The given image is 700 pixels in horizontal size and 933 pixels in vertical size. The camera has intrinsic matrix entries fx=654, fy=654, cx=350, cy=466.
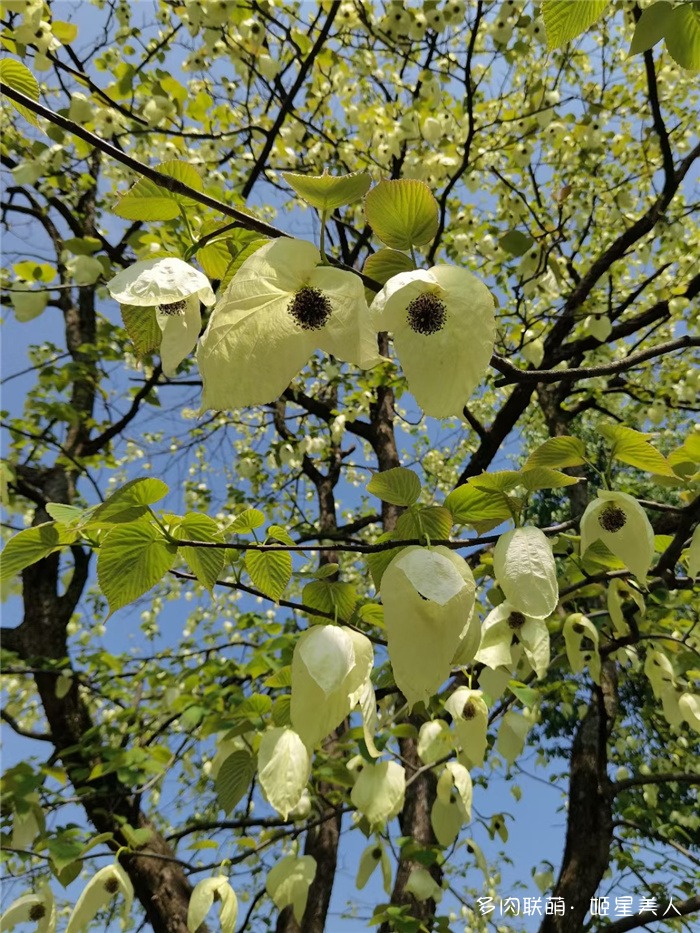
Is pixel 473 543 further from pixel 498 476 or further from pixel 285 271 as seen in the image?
pixel 285 271

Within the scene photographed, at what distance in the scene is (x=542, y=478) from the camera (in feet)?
2.48

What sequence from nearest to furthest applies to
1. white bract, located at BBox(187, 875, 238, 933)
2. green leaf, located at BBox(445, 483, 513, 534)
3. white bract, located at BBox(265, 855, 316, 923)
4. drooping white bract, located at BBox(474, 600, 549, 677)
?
green leaf, located at BBox(445, 483, 513, 534), drooping white bract, located at BBox(474, 600, 549, 677), white bract, located at BBox(187, 875, 238, 933), white bract, located at BBox(265, 855, 316, 923)

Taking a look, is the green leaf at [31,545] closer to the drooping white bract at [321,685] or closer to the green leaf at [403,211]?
the drooping white bract at [321,685]

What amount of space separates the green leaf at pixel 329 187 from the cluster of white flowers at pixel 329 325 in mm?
41

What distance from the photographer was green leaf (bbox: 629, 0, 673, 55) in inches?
22.3

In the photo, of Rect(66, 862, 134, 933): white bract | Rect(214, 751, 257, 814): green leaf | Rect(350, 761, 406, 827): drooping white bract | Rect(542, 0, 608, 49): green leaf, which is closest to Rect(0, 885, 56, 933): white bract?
Rect(66, 862, 134, 933): white bract

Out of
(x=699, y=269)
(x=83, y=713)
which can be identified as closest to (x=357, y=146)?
(x=699, y=269)

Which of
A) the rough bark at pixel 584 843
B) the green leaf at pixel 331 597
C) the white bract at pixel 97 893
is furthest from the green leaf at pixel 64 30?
the rough bark at pixel 584 843

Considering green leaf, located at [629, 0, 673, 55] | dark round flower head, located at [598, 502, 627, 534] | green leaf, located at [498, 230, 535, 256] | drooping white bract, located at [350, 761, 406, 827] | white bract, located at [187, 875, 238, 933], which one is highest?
green leaf, located at [498, 230, 535, 256]

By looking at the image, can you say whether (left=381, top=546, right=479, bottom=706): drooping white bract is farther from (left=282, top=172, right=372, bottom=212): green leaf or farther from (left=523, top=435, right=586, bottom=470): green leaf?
(left=282, top=172, right=372, bottom=212): green leaf

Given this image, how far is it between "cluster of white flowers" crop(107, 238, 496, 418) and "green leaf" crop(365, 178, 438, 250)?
0.04 meters

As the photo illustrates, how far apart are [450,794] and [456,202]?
2.62 meters

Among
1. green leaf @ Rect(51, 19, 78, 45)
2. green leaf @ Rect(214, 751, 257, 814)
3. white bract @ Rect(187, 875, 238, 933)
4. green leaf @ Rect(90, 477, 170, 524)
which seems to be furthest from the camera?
green leaf @ Rect(51, 19, 78, 45)

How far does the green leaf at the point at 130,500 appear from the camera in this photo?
645 mm
